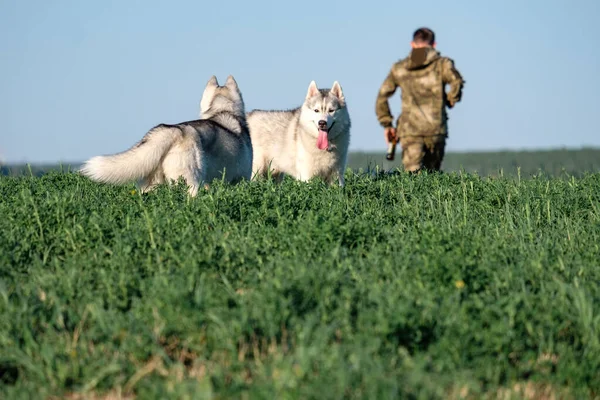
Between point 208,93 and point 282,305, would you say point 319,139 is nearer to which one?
point 208,93

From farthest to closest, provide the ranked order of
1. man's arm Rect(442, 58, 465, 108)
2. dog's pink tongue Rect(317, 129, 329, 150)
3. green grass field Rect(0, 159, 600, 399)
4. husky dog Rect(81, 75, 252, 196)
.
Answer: man's arm Rect(442, 58, 465, 108) < dog's pink tongue Rect(317, 129, 329, 150) < husky dog Rect(81, 75, 252, 196) < green grass field Rect(0, 159, 600, 399)

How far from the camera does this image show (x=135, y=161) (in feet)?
27.8

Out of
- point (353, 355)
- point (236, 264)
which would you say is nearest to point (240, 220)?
point (236, 264)

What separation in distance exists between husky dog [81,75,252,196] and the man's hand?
386 cm

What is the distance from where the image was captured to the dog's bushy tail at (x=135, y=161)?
27.1 feet

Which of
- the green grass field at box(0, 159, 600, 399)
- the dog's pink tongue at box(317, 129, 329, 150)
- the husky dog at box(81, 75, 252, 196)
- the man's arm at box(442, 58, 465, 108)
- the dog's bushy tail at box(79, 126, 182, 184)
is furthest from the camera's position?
the man's arm at box(442, 58, 465, 108)

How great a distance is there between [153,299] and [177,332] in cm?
32

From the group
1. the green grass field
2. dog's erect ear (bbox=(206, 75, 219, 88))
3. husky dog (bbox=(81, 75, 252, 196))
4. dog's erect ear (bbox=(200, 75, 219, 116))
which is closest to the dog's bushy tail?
husky dog (bbox=(81, 75, 252, 196))

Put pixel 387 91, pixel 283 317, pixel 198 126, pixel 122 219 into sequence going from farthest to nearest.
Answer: pixel 387 91 < pixel 198 126 < pixel 122 219 < pixel 283 317

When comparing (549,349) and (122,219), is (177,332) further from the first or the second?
(122,219)

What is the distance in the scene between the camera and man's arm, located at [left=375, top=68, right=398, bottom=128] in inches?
526

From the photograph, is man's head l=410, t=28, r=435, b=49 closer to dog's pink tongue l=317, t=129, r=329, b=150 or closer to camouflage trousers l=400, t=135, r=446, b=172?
camouflage trousers l=400, t=135, r=446, b=172

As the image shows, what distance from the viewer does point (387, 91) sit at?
13359 millimetres

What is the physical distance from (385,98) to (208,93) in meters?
3.50
